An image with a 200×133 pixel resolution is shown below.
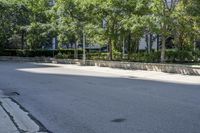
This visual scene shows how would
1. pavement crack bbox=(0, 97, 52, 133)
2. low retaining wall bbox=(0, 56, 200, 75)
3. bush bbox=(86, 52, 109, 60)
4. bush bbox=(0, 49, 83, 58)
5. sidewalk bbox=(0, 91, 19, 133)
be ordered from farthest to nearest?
bush bbox=(0, 49, 83, 58), bush bbox=(86, 52, 109, 60), low retaining wall bbox=(0, 56, 200, 75), pavement crack bbox=(0, 97, 52, 133), sidewalk bbox=(0, 91, 19, 133)

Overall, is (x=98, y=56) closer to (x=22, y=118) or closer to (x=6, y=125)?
(x=22, y=118)

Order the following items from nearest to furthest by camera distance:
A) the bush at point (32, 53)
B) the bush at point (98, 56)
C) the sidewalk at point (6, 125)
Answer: the sidewalk at point (6, 125) < the bush at point (98, 56) < the bush at point (32, 53)

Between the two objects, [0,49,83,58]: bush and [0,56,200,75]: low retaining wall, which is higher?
[0,49,83,58]: bush

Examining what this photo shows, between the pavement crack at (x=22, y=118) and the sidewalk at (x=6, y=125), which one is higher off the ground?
the sidewalk at (x=6, y=125)

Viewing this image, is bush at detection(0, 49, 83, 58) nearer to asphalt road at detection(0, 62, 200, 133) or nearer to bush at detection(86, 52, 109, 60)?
bush at detection(86, 52, 109, 60)

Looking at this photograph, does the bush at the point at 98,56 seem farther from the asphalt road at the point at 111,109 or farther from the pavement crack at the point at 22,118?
the pavement crack at the point at 22,118

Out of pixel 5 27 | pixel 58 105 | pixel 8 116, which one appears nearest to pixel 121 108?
pixel 58 105

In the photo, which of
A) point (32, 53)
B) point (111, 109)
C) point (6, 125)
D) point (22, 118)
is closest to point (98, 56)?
point (32, 53)

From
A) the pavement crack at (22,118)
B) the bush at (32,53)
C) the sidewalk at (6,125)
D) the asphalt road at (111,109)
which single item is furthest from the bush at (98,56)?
the sidewalk at (6,125)

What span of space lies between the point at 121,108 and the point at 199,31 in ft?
74.9

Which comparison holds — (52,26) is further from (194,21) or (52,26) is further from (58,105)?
(58,105)

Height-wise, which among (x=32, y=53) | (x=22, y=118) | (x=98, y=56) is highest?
(x=32, y=53)

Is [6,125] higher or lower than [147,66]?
lower

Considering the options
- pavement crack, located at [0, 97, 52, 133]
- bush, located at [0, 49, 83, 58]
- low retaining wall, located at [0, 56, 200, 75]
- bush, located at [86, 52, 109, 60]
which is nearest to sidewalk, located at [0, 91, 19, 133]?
pavement crack, located at [0, 97, 52, 133]
